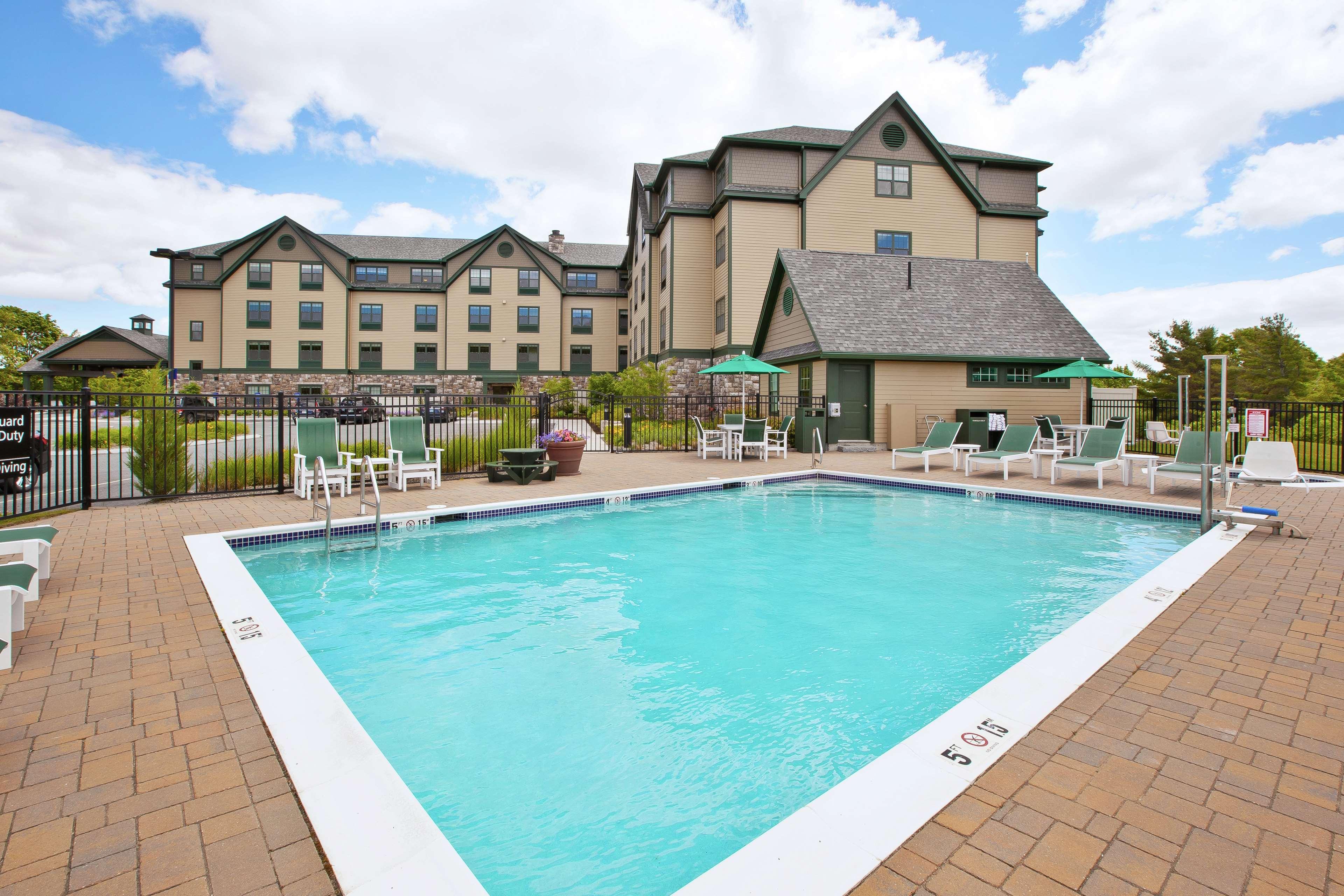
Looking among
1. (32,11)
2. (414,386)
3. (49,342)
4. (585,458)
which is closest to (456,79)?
(32,11)

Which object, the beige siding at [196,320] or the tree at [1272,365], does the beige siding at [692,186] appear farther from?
the tree at [1272,365]

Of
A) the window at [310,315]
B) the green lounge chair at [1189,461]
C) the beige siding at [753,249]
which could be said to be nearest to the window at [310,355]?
the window at [310,315]

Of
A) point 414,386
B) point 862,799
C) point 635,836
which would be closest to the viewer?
point 862,799

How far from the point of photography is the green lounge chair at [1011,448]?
12.8 m

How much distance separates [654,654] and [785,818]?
2.25 meters

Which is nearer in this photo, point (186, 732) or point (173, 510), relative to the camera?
point (186, 732)

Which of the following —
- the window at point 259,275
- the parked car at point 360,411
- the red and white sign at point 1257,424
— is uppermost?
the window at point 259,275

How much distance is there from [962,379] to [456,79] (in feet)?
52.1

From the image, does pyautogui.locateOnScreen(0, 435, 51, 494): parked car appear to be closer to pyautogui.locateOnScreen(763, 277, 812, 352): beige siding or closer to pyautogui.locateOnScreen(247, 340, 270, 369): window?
pyautogui.locateOnScreen(763, 277, 812, 352): beige siding

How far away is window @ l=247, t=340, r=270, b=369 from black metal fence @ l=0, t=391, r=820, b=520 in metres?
20.7

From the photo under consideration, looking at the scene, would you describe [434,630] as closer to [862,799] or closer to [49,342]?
[862,799]

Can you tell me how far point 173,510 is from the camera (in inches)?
345

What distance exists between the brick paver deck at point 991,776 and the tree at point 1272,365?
2108 inches

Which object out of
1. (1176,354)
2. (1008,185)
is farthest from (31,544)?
(1176,354)
